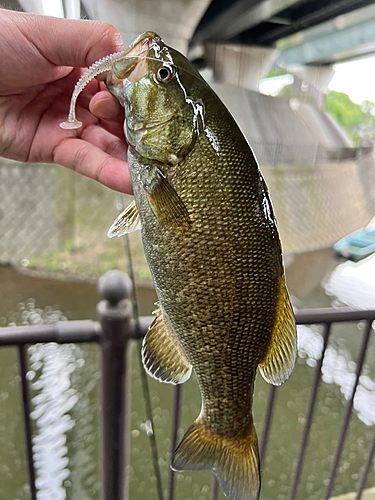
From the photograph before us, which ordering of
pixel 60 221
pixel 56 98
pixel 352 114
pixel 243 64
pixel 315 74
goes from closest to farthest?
pixel 56 98 → pixel 60 221 → pixel 243 64 → pixel 315 74 → pixel 352 114

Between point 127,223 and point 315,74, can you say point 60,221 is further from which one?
point 315,74

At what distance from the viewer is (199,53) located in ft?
11.6

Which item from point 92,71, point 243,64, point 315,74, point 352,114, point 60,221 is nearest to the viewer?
point 92,71

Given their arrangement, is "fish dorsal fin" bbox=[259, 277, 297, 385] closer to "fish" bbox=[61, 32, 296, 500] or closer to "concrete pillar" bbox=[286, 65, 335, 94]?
"fish" bbox=[61, 32, 296, 500]

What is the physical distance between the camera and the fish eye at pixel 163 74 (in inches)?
17.2

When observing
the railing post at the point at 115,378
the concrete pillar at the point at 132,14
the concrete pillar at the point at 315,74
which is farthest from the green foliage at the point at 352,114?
the railing post at the point at 115,378

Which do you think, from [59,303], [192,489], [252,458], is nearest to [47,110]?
[252,458]

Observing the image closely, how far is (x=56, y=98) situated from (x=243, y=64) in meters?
4.54

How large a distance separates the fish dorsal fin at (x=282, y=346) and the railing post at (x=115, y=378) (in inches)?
15.1

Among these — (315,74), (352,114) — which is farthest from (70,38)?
(352,114)

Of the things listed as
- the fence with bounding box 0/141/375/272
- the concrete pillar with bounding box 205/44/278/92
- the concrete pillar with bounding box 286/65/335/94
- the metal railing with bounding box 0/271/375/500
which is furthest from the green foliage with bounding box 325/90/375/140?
the metal railing with bounding box 0/271/375/500

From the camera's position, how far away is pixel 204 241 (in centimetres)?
42

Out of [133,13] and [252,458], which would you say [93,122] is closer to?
[133,13]

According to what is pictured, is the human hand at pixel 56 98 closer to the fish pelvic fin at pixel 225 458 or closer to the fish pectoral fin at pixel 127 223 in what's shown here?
the fish pectoral fin at pixel 127 223
